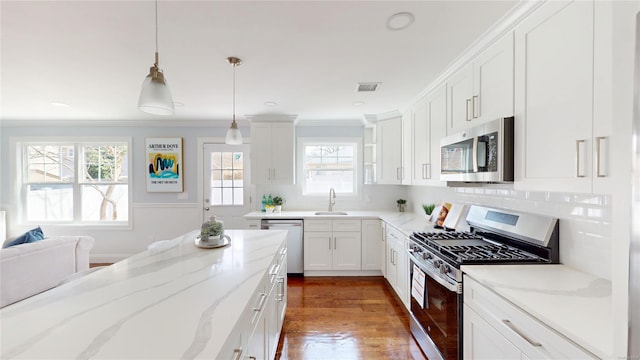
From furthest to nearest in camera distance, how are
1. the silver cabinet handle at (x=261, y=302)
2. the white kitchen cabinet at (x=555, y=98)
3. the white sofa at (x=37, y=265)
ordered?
the white sofa at (x=37, y=265), the silver cabinet handle at (x=261, y=302), the white kitchen cabinet at (x=555, y=98)

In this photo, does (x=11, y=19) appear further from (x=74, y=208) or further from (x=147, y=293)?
(x=74, y=208)

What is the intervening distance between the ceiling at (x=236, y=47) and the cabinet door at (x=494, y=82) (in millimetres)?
163

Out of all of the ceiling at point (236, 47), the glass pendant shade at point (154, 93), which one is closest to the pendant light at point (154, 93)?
the glass pendant shade at point (154, 93)

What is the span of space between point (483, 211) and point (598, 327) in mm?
1367

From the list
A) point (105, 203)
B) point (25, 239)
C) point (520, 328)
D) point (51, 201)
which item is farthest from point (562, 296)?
point (51, 201)

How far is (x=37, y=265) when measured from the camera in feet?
7.56

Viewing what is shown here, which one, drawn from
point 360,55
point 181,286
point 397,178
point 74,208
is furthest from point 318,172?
point 74,208

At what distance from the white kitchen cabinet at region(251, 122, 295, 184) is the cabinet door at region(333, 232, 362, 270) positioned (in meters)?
1.15

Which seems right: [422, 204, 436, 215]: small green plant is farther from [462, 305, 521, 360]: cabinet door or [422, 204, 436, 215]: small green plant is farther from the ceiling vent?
[462, 305, 521, 360]: cabinet door

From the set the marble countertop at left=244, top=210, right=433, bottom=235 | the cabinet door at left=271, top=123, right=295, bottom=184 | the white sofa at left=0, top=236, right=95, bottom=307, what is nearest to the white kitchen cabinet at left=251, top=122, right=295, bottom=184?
the cabinet door at left=271, top=123, right=295, bottom=184

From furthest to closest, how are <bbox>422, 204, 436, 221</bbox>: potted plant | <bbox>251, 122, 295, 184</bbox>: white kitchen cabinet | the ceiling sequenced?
<bbox>251, 122, 295, 184</bbox>: white kitchen cabinet < <bbox>422, 204, 436, 221</bbox>: potted plant < the ceiling

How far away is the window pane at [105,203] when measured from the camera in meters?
4.45

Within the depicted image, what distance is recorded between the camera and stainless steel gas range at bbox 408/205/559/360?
5.07 ft

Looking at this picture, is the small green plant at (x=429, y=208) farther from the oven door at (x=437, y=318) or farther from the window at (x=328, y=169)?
the window at (x=328, y=169)
